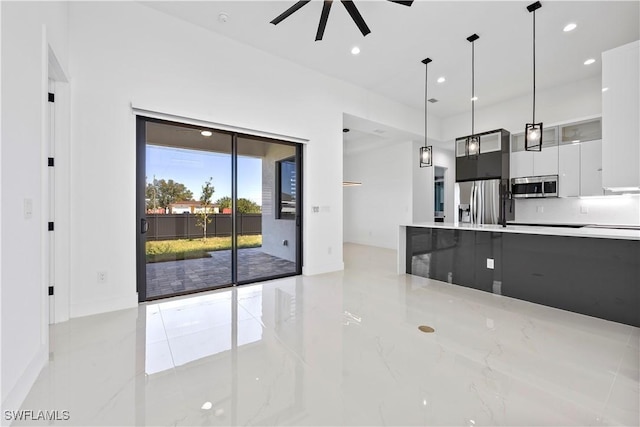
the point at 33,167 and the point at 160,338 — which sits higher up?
the point at 33,167

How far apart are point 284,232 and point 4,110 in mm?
3499

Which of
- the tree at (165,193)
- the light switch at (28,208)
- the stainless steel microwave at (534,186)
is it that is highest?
the stainless steel microwave at (534,186)

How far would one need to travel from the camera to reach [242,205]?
13.4ft

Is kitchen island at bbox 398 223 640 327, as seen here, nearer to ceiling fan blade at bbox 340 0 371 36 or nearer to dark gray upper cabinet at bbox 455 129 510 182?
dark gray upper cabinet at bbox 455 129 510 182

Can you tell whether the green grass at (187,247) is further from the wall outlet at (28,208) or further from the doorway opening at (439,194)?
the doorway opening at (439,194)

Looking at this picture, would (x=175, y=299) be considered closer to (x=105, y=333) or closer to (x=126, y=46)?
(x=105, y=333)

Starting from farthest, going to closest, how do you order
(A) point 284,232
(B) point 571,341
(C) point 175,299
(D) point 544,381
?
(A) point 284,232 → (C) point 175,299 → (B) point 571,341 → (D) point 544,381

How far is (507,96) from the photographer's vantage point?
567 cm

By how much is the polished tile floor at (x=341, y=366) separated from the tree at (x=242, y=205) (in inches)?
53.4

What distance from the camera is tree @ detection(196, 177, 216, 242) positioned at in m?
3.77

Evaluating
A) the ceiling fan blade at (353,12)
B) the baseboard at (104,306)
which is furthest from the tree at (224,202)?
the ceiling fan blade at (353,12)

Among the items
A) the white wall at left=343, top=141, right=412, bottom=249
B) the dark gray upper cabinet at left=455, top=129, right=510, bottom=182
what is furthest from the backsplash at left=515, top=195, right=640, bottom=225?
the white wall at left=343, top=141, right=412, bottom=249

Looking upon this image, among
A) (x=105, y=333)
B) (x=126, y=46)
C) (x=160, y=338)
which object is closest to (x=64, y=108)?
(x=126, y=46)

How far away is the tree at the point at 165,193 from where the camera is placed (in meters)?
3.40
